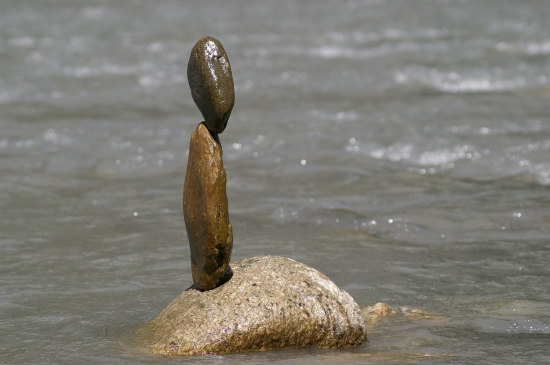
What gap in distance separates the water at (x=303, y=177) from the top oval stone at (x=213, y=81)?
1.34m

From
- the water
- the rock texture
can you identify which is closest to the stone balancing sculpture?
the rock texture

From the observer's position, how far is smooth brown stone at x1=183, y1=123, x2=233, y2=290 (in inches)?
176

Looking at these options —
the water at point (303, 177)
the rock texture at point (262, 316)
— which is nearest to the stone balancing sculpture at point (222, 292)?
the rock texture at point (262, 316)

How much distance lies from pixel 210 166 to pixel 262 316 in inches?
34.0

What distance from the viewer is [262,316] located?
4297mm

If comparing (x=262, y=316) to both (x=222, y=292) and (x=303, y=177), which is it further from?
(x=303, y=177)

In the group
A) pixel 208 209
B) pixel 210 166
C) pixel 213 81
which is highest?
pixel 213 81

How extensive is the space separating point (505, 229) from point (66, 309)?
12.2 ft

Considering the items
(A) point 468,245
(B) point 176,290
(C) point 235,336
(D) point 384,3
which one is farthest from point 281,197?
(D) point 384,3

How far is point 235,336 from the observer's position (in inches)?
168

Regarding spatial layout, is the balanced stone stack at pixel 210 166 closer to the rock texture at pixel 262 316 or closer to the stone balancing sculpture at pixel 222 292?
the stone balancing sculpture at pixel 222 292

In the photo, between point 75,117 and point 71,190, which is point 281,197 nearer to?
point 71,190

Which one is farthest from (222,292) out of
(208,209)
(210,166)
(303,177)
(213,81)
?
(303,177)

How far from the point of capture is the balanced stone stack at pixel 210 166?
4441 millimetres
